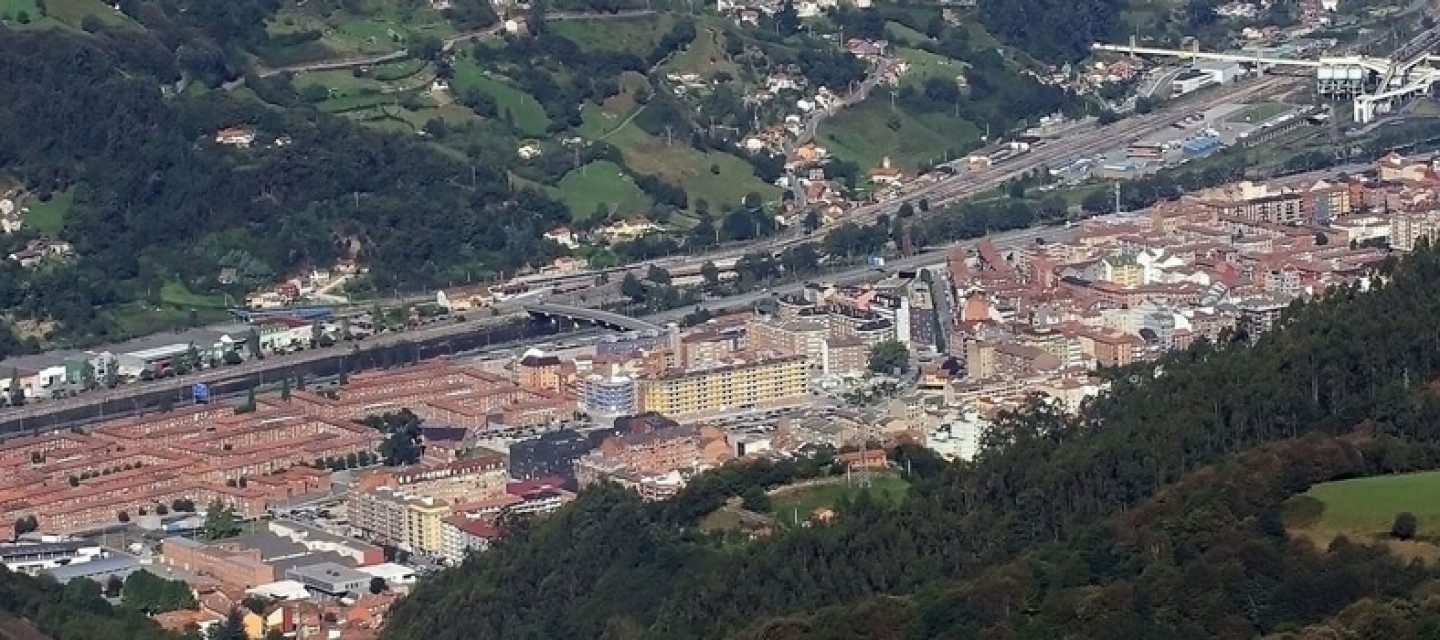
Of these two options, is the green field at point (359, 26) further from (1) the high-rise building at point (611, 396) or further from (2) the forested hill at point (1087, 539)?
(2) the forested hill at point (1087, 539)

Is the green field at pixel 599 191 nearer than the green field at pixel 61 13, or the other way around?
the green field at pixel 599 191

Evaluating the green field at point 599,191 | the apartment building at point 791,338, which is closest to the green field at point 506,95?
the green field at point 599,191

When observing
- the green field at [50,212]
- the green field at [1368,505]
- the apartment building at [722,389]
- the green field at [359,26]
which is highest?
the green field at [359,26]

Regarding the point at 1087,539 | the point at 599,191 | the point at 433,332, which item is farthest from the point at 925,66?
the point at 1087,539

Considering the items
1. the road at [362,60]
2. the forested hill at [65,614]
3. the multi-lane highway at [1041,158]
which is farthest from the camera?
the road at [362,60]

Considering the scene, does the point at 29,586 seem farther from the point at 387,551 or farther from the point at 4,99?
the point at 4,99

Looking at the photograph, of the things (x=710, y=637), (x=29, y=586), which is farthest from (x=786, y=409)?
(x=710, y=637)

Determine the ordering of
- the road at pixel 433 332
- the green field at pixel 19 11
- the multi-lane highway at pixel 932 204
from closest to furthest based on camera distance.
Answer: the road at pixel 433 332, the multi-lane highway at pixel 932 204, the green field at pixel 19 11
